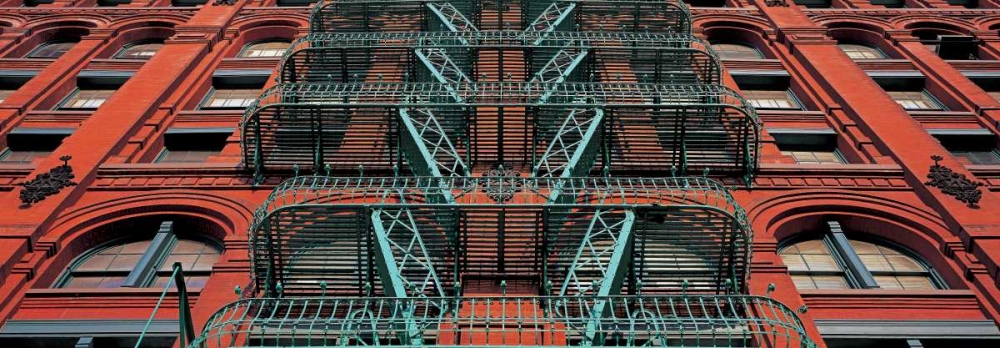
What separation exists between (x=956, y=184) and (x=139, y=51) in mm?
22602

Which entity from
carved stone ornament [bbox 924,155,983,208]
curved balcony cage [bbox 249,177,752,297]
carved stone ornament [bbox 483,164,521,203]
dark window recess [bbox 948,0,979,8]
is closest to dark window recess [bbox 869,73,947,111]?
carved stone ornament [bbox 924,155,983,208]

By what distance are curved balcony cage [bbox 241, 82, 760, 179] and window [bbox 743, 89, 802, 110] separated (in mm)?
5154

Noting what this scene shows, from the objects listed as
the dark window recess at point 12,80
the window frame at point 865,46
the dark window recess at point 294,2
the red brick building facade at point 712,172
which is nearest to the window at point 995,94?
the red brick building facade at point 712,172

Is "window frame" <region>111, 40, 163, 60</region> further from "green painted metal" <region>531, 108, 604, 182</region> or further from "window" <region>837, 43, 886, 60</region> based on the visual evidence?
"window" <region>837, 43, 886, 60</region>

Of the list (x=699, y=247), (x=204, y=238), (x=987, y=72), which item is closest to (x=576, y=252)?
(x=699, y=247)

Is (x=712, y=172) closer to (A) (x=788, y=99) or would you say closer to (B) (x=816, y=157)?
(B) (x=816, y=157)

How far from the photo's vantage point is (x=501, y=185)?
650 inches

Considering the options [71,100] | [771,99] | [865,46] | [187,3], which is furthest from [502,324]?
[187,3]

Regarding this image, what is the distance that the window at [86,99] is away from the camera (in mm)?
25667

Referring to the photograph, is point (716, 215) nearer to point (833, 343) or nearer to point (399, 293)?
point (833, 343)

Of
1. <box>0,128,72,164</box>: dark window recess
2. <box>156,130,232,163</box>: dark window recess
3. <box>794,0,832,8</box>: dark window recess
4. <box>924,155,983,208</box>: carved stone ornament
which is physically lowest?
<box>924,155,983,208</box>: carved stone ornament

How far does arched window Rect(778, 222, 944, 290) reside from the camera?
17938mm

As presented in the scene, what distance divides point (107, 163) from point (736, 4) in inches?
844

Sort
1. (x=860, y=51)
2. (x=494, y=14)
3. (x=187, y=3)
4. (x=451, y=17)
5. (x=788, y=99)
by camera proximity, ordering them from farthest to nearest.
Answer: (x=187, y=3) → (x=860, y=51) → (x=494, y=14) → (x=451, y=17) → (x=788, y=99)
